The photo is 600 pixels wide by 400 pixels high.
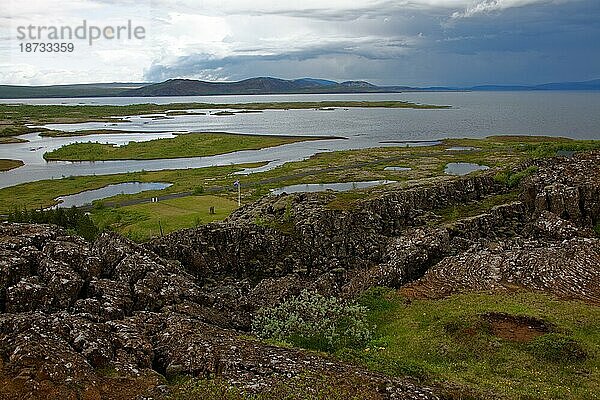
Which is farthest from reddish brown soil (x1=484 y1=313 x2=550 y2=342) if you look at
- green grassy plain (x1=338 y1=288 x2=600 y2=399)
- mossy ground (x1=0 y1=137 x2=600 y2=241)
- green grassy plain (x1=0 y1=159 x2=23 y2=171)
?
green grassy plain (x1=0 y1=159 x2=23 y2=171)

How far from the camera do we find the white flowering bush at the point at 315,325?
2208 centimetres

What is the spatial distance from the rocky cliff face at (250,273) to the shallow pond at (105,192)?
122 feet

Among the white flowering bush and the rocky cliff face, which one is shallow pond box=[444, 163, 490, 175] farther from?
the white flowering bush

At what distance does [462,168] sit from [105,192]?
5776 cm

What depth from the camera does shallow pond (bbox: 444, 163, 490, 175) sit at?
9306cm

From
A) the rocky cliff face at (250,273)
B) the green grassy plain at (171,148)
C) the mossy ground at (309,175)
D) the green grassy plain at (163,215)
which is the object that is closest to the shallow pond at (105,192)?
the mossy ground at (309,175)

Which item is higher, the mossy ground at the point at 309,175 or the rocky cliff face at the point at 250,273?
the rocky cliff face at the point at 250,273

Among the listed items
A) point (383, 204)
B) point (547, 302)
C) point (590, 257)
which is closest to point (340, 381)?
point (547, 302)

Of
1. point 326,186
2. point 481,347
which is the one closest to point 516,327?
point 481,347

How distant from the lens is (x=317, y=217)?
40.0 m

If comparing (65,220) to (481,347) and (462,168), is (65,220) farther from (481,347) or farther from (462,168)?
(462,168)

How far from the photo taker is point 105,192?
275ft

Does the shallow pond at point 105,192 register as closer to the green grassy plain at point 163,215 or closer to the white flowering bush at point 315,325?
the green grassy plain at point 163,215

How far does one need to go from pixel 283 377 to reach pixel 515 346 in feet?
32.7
